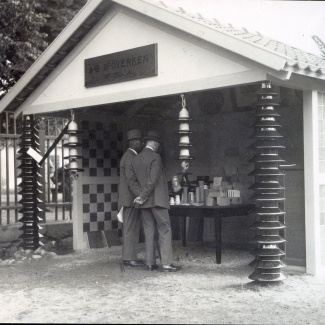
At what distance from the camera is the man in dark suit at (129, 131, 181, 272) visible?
8.41 metres

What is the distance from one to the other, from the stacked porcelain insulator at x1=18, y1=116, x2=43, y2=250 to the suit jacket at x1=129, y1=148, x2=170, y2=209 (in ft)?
9.53

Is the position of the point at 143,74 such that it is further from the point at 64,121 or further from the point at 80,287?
the point at 64,121

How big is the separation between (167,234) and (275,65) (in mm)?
3050

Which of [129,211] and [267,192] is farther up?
[267,192]

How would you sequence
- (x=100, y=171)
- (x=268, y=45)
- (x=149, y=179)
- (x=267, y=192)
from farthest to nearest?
(x=100, y=171) < (x=149, y=179) < (x=268, y=45) < (x=267, y=192)

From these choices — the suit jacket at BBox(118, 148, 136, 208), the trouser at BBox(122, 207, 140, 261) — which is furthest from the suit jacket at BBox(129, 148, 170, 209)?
the trouser at BBox(122, 207, 140, 261)

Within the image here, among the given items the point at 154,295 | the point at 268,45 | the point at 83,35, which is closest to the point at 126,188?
the point at 154,295

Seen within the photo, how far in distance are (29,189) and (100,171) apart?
1480 mm

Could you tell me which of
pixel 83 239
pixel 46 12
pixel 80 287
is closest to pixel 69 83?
pixel 83 239

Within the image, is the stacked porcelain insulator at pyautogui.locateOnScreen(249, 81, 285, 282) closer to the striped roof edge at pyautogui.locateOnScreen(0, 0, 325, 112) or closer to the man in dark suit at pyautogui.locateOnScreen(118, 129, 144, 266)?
the striped roof edge at pyautogui.locateOnScreen(0, 0, 325, 112)

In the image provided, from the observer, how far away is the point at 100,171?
37.5 feet

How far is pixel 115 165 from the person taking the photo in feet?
38.5

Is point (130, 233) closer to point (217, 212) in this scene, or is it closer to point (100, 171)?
point (217, 212)

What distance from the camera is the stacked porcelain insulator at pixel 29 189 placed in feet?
35.3
